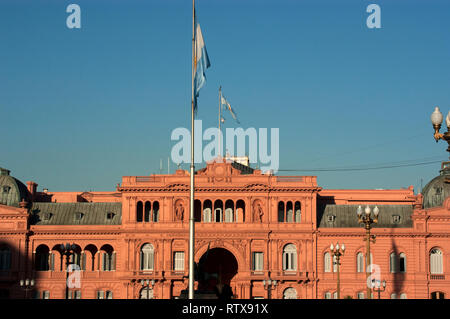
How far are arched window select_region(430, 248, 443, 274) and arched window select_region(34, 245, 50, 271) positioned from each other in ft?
→ 150

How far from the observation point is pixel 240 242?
90.1 m

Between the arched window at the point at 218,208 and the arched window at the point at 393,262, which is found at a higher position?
the arched window at the point at 218,208

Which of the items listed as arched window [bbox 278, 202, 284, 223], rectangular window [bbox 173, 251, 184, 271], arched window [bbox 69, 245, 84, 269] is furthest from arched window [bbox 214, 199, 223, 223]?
arched window [bbox 69, 245, 84, 269]

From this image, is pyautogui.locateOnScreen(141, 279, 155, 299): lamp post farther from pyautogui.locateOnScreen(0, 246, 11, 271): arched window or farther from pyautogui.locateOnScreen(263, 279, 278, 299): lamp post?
pyautogui.locateOnScreen(0, 246, 11, 271): arched window

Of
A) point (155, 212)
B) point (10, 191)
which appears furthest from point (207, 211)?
point (10, 191)

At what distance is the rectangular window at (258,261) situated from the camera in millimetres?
90312

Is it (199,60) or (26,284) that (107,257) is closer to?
(26,284)

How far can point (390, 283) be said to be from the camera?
90000 mm

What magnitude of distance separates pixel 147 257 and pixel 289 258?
54.3ft

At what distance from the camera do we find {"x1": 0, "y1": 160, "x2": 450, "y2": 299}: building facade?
89625mm

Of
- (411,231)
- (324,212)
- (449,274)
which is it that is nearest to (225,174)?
(324,212)

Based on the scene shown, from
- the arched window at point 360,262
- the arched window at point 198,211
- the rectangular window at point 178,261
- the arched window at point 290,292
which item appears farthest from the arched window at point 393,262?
the rectangular window at point 178,261

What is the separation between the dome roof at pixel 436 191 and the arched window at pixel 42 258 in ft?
152

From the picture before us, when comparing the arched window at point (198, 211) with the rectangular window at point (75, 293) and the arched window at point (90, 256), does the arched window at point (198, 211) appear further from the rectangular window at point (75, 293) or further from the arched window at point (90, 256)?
the rectangular window at point (75, 293)
